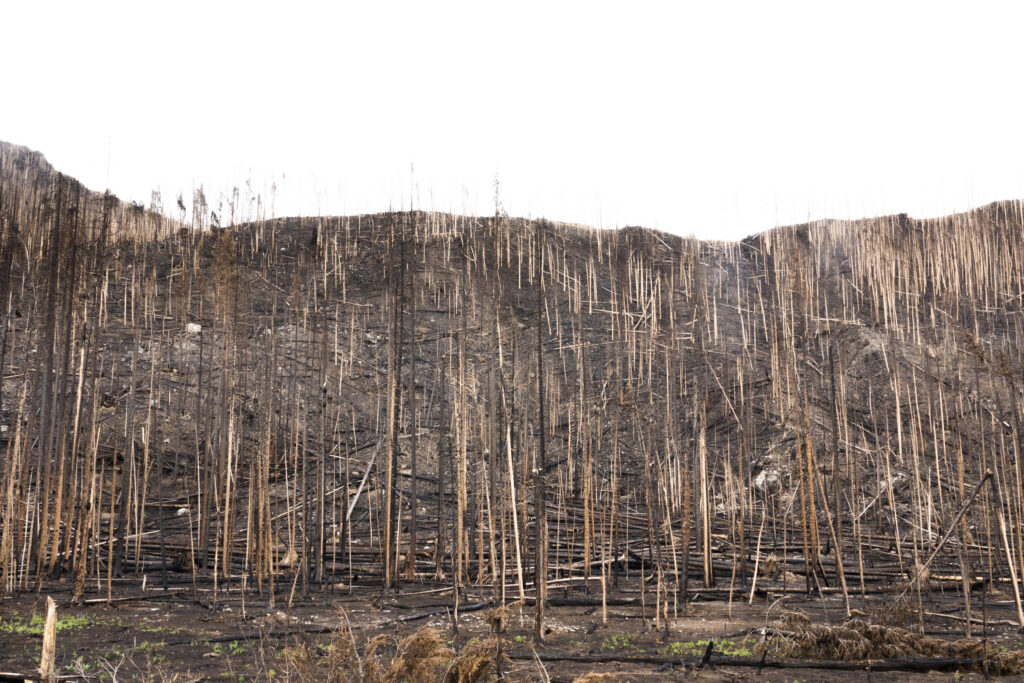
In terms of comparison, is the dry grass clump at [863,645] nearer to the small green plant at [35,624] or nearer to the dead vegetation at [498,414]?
the dead vegetation at [498,414]

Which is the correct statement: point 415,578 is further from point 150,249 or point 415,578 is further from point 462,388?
point 150,249

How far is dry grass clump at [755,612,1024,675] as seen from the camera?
5645 mm

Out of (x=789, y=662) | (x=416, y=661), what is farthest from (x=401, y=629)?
(x=789, y=662)

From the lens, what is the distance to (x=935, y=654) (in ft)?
19.0

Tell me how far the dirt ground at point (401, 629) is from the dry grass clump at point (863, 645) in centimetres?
15

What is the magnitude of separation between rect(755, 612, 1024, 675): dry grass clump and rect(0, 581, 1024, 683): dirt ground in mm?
154

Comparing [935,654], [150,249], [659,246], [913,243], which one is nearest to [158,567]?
[935,654]

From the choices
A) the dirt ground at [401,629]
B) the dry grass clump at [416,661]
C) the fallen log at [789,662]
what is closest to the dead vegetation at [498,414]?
the dry grass clump at [416,661]

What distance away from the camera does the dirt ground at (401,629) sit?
18.1 ft

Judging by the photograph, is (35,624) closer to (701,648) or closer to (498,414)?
(701,648)

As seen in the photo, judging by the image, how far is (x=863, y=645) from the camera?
5.66m

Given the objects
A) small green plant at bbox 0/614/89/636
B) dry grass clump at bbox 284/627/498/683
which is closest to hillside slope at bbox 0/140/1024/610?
small green plant at bbox 0/614/89/636

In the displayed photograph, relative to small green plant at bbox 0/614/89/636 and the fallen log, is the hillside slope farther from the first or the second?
the fallen log

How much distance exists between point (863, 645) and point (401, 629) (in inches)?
151
